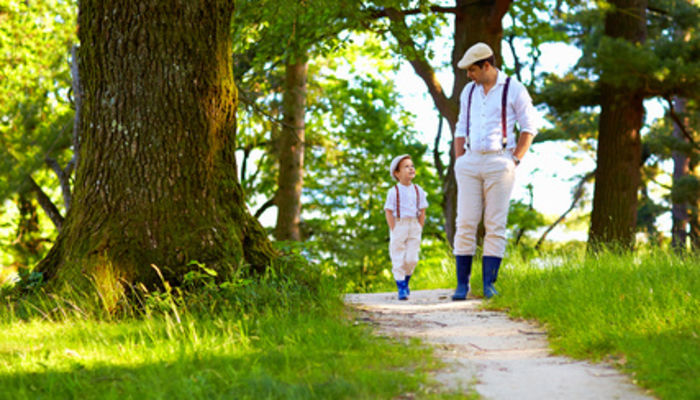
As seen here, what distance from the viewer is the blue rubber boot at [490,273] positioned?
691cm

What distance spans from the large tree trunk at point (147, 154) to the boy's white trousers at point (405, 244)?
2473 mm

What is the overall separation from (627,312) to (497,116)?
2359mm

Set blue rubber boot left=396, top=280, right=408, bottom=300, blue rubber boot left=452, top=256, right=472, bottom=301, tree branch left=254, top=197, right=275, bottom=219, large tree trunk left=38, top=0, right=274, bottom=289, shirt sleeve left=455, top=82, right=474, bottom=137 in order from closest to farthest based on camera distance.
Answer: large tree trunk left=38, top=0, right=274, bottom=289, shirt sleeve left=455, top=82, right=474, bottom=137, blue rubber boot left=452, top=256, right=472, bottom=301, blue rubber boot left=396, top=280, right=408, bottom=300, tree branch left=254, top=197, right=275, bottom=219

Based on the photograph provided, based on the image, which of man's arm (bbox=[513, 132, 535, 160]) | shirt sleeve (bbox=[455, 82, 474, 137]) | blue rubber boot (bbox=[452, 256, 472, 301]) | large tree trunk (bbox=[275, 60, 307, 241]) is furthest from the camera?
large tree trunk (bbox=[275, 60, 307, 241])

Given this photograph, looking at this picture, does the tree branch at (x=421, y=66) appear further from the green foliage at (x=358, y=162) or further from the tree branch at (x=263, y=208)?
the tree branch at (x=263, y=208)

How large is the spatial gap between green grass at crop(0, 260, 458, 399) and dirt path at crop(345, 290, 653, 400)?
260 millimetres

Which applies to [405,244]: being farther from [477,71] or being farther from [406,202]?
[477,71]

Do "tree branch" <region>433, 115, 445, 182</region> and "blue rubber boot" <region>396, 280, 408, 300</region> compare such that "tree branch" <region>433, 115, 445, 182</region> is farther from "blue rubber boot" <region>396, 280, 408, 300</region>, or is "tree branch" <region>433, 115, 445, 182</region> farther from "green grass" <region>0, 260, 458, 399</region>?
"green grass" <region>0, 260, 458, 399</region>

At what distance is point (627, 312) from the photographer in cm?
489

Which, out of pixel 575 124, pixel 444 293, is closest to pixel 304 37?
pixel 444 293

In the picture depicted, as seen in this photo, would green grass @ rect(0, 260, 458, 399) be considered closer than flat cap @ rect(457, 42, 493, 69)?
Yes

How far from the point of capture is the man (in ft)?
21.4

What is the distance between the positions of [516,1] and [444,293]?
7621mm

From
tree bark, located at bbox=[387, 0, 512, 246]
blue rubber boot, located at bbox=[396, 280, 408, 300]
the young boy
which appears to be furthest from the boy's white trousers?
tree bark, located at bbox=[387, 0, 512, 246]
